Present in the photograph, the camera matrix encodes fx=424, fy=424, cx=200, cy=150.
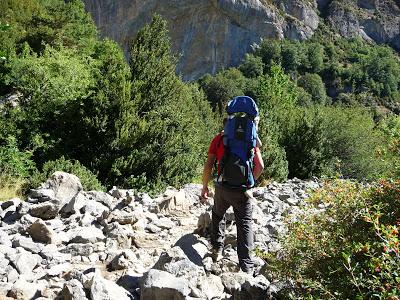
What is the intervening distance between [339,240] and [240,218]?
1677 millimetres

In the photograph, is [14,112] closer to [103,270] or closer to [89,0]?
[103,270]

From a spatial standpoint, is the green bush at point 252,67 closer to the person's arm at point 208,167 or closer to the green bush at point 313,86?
the green bush at point 313,86

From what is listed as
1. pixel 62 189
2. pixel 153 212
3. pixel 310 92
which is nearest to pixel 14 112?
pixel 62 189

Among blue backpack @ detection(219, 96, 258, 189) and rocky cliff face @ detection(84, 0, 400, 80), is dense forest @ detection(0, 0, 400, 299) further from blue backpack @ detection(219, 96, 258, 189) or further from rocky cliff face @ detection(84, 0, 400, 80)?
rocky cliff face @ detection(84, 0, 400, 80)

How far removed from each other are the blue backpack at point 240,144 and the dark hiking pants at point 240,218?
0.16 m

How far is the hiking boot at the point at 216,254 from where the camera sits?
5.11 metres

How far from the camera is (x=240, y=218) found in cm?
501

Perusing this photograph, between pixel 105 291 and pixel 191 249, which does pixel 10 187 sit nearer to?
pixel 191 249

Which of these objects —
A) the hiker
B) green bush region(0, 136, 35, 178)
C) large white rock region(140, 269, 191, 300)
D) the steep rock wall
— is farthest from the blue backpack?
the steep rock wall

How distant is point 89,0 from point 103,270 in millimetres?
94347

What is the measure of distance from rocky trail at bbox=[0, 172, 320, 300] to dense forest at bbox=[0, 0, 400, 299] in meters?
0.87

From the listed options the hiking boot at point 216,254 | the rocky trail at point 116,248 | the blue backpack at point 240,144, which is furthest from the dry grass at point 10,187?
the blue backpack at point 240,144

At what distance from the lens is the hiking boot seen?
16.8 ft

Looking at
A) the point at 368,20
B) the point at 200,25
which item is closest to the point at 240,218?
the point at 200,25
